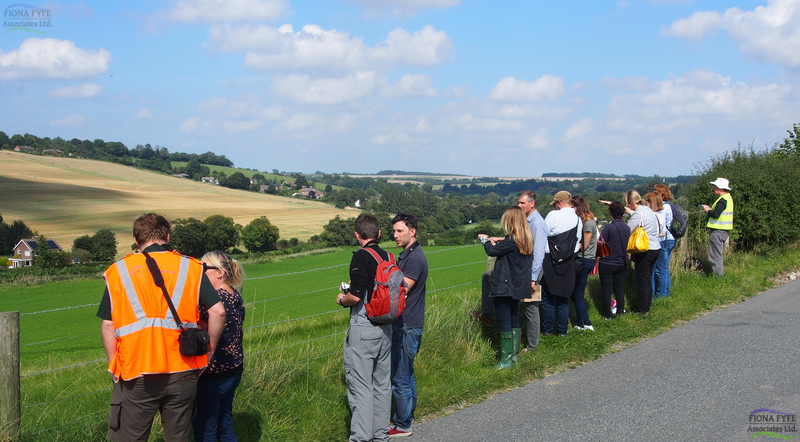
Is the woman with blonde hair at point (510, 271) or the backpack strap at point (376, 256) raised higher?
the backpack strap at point (376, 256)

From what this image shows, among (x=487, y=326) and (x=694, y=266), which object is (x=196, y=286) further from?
(x=694, y=266)

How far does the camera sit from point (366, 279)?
164 inches

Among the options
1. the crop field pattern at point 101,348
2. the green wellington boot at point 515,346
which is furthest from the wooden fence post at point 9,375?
the green wellington boot at point 515,346

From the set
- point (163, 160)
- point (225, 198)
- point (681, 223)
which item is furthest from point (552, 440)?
point (163, 160)

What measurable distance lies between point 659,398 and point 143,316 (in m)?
4.31

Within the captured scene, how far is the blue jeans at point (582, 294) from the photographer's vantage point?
7.61 metres

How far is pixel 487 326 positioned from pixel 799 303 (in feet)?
18.0

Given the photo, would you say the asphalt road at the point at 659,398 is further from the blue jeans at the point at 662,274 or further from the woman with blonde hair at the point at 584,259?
the blue jeans at the point at 662,274

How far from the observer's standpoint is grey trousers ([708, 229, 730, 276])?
409 inches

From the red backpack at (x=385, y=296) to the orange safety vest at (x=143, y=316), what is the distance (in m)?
1.37

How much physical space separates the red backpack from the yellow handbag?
5384mm

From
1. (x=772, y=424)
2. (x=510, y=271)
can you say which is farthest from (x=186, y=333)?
(x=772, y=424)

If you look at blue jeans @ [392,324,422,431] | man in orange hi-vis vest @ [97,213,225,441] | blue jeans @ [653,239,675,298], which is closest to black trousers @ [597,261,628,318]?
blue jeans @ [653,239,675,298]

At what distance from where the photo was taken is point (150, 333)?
10.3 ft
